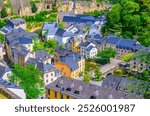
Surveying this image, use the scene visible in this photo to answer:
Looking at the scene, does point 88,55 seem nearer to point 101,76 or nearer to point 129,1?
point 101,76

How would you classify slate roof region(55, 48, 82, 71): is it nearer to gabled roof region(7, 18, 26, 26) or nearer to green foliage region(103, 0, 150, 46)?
green foliage region(103, 0, 150, 46)

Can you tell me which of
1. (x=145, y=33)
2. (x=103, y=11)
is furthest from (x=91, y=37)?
(x=103, y=11)

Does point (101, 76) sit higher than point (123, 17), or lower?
lower

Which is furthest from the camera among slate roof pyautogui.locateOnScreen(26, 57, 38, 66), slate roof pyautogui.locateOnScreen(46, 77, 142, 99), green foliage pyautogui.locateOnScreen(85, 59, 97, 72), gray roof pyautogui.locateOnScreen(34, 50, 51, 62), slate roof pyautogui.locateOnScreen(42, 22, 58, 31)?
slate roof pyautogui.locateOnScreen(42, 22, 58, 31)

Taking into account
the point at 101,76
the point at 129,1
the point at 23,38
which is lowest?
the point at 101,76

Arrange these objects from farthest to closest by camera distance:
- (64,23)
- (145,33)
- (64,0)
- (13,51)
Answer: (64,0)
(64,23)
(145,33)
(13,51)

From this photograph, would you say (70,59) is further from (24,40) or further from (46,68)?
(24,40)

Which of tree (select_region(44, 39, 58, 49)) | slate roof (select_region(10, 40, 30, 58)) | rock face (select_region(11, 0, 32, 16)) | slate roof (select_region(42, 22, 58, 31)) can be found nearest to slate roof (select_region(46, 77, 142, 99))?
slate roof (select_region(10, 40, 30, 58))
